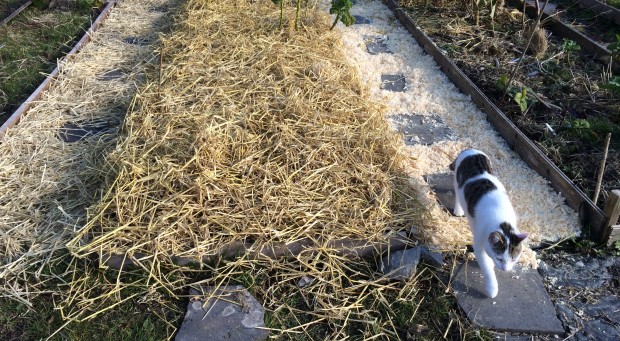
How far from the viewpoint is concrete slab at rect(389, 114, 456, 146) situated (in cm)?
427

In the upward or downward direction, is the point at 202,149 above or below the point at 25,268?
above

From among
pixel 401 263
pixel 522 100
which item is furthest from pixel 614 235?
pixel 522 100

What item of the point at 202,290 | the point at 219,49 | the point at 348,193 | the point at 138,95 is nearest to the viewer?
the point at 202,290

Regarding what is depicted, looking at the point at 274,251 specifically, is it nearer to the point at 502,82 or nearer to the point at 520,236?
the point at 520,236

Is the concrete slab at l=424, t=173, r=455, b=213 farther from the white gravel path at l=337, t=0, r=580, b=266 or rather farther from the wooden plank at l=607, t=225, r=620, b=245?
the wooden plank at l=607, t=225, r=620, b=245

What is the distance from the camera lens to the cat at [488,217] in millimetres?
2629

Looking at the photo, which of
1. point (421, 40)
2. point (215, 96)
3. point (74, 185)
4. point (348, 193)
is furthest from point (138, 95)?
point (421, 40)

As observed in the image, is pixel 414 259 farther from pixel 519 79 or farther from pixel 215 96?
pixel 519 79

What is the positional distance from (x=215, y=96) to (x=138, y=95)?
24.7 inches

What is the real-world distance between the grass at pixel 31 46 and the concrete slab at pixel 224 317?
9.11ft

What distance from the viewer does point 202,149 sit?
338 centimetres

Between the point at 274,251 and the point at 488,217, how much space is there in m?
1.24

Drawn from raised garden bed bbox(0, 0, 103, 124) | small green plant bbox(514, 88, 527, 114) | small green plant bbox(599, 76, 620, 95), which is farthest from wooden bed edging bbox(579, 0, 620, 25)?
raised garden bed bbox(0, 0, 103, 124)

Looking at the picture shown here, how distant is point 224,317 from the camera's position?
271 cm
